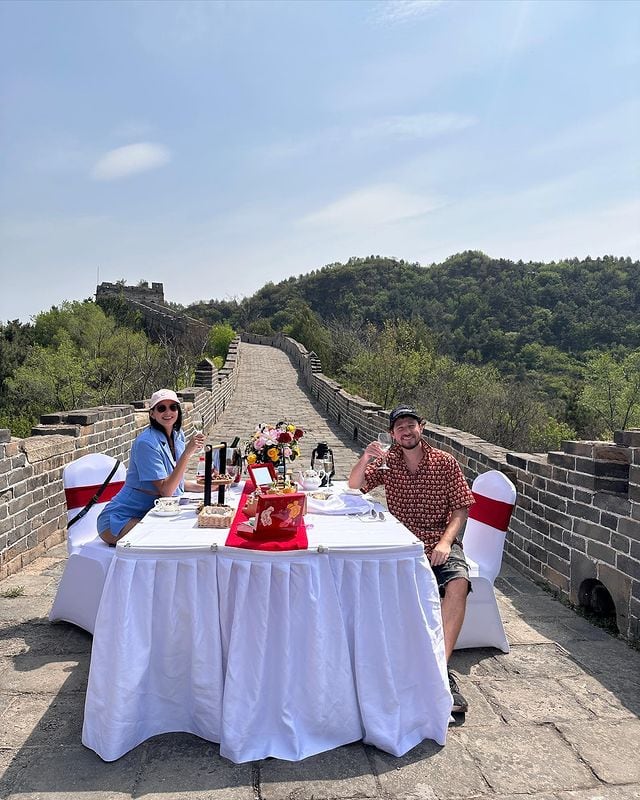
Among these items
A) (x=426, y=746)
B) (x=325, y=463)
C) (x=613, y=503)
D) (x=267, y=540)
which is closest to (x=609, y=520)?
(x=613, y=503)

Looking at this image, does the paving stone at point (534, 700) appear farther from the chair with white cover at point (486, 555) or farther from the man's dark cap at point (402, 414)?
the man's dark cap at point (402, 414)

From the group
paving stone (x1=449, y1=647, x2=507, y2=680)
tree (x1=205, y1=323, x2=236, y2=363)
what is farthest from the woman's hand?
tree (x1=205, y1=323, x2=236, y2=363)

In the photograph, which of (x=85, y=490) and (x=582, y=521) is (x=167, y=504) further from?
(x=582, y=521)

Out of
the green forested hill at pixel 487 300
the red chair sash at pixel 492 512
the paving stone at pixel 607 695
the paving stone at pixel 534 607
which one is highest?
the green forested hill at pixel 487 300

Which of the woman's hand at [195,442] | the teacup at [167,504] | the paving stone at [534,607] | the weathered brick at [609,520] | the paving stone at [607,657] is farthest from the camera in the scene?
the paving stone at [534,607]

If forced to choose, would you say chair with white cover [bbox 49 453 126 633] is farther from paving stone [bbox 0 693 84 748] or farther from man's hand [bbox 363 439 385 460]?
man's hand [bbox 363 439 385 460]

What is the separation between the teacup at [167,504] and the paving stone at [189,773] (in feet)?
3.46

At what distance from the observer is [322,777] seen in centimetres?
237

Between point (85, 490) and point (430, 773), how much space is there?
Result: 2.78m

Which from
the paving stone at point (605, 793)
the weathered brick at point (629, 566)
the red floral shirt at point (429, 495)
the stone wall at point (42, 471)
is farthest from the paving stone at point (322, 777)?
the stone wall at point (42, 471)

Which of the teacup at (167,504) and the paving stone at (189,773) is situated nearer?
the paving stone at (189,773)

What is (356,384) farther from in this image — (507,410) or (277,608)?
(277,608)

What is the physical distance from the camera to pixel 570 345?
5044cm

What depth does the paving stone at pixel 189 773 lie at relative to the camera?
89.3 inches
